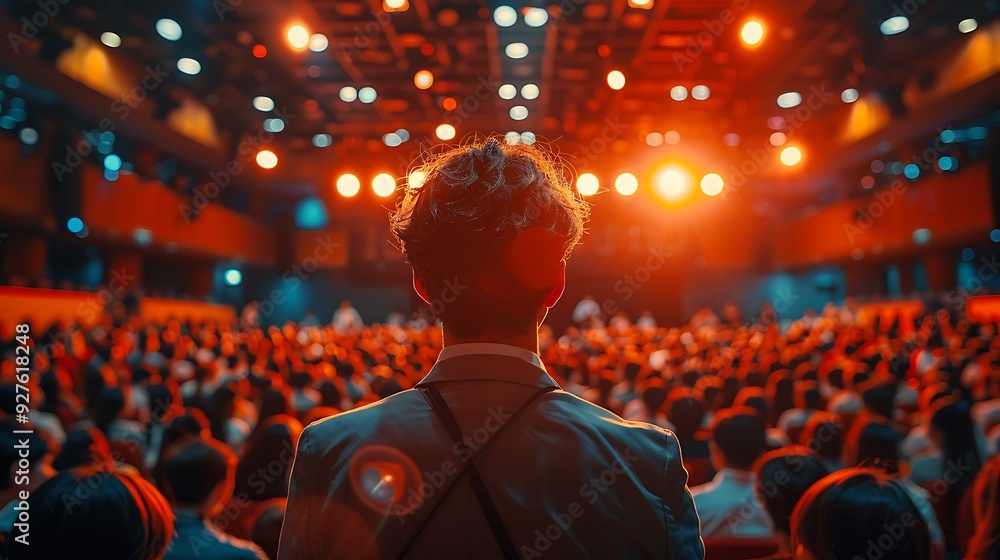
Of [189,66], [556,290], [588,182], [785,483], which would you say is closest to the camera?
[556,290]

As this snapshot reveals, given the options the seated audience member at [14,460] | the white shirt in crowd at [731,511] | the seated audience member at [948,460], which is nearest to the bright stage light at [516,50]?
the seated audience member at [948,460]

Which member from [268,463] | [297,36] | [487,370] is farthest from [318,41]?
[487,370]

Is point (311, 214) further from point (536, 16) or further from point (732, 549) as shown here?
point (732, 549)

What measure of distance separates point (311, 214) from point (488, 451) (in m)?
24.9

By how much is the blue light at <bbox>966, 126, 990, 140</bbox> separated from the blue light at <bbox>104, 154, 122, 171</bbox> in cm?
1852

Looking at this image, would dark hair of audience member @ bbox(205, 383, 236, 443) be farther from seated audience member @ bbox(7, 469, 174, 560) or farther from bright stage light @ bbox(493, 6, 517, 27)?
bright stage light @ bbox(493, 6, 517, 27)

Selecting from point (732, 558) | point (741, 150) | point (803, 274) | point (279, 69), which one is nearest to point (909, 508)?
point (732, 558)

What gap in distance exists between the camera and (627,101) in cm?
1423

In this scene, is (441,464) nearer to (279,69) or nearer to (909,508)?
(909,508)

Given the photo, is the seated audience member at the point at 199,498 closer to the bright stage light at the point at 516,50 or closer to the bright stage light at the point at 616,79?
the bright stage light at the point at 616,79

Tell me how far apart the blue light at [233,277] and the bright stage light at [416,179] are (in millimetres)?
23708

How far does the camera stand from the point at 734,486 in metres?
3.24

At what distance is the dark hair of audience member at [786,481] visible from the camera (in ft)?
8.06

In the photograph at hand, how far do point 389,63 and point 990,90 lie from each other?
9971 mm
